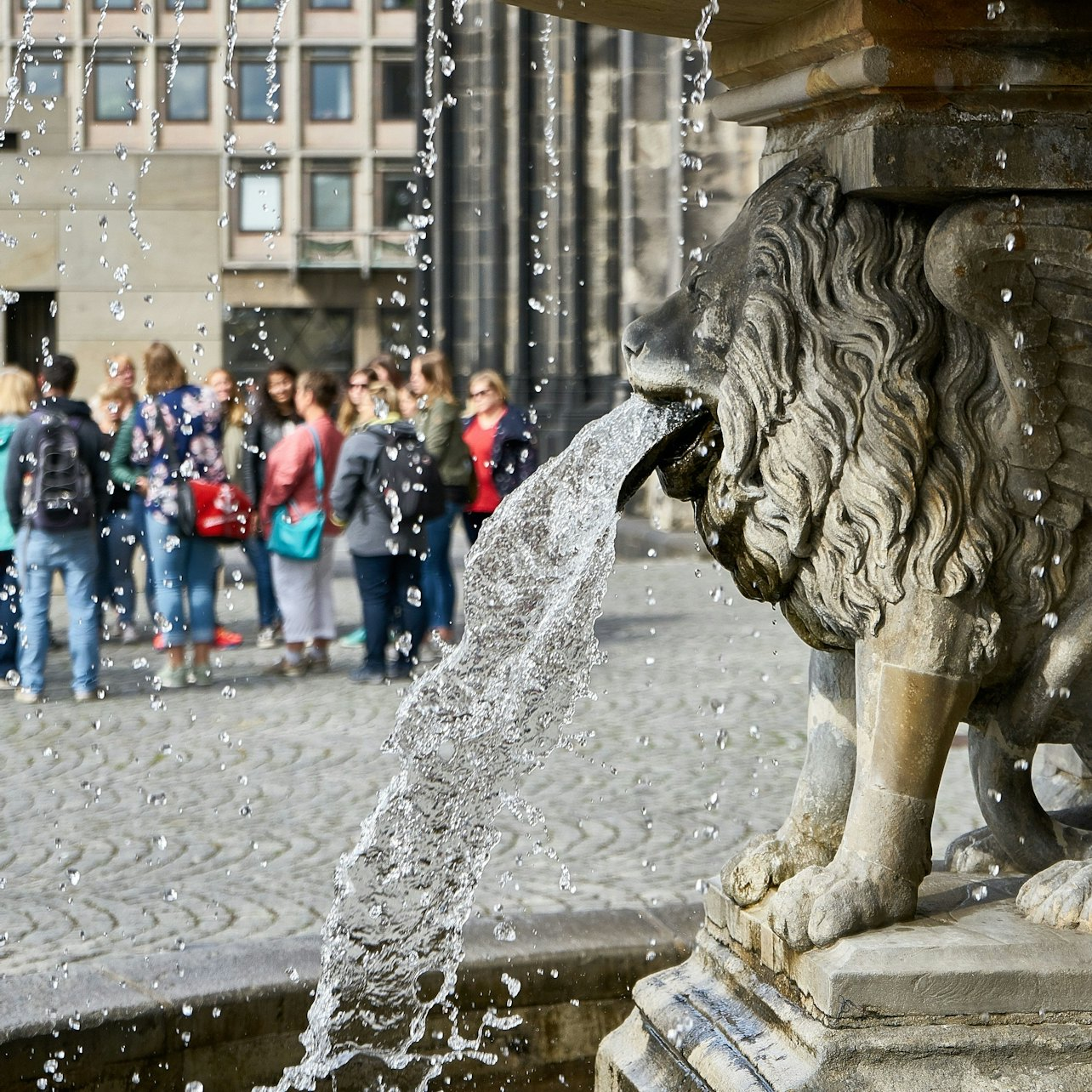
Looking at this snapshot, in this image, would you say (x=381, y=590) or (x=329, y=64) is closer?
→ (x=381, y=590)

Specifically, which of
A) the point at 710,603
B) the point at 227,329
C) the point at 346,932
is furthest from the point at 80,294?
the point at 346,932

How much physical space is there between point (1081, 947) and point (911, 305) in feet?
2.99

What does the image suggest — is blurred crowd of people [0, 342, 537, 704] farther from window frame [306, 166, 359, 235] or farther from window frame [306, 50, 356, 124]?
window frame [306, 50, 356, 124]

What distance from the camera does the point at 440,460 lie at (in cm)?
923

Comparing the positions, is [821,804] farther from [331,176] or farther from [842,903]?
[331,176]

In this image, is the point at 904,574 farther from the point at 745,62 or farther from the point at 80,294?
the point at 80,294

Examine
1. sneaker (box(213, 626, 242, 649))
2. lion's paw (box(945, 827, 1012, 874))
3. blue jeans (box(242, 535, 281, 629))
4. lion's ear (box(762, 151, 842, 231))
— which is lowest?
sneaker (box(213, 626, 242, 649))

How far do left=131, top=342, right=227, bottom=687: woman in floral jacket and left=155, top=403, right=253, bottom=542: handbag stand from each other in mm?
11

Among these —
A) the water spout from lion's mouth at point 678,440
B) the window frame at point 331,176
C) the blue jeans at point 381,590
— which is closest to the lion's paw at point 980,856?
the water spout from lion's mouth at point 678,440

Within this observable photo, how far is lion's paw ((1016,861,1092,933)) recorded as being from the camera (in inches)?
97.3

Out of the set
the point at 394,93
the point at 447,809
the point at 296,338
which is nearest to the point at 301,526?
the point at 447,809

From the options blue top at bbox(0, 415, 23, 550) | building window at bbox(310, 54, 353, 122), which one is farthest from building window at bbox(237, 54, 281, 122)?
blue top at bbox(0, 415, 23, 550)

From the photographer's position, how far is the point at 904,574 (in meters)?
2.42

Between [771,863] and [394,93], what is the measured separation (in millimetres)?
45998
